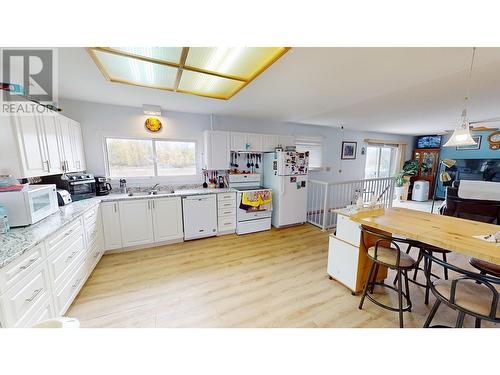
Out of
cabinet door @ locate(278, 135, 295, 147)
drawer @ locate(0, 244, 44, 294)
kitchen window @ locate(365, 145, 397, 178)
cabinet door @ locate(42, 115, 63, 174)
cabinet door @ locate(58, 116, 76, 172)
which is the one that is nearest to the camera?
drawer @ locate(0, 244, 44, 294)

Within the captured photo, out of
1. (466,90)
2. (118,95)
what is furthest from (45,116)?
(466,90)

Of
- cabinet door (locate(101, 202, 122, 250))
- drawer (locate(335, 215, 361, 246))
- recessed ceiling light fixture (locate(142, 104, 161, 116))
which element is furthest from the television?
cabinet door (locate(101, 202, 122, 250))

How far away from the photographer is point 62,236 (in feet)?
5.37

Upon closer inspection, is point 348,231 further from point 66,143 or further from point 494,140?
point 494,140

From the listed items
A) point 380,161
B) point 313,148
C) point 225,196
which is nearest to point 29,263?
point 225,196

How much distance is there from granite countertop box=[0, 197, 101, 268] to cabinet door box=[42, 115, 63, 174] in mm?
498

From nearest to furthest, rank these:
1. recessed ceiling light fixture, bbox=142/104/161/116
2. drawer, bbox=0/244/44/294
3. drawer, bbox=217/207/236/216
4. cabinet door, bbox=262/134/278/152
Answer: drawer, bbox=0/244/44/294
recessed ceiling light fixture, bbox=142/104/161/116
drawer, bbox=217/207/236/216
cabinet door, bbox=262/134/278/152

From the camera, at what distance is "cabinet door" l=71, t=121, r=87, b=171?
258cm

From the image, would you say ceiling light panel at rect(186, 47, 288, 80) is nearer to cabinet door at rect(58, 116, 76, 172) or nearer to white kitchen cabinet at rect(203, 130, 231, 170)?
white kitchen cabinet at rect(203, 130, 231, 170)

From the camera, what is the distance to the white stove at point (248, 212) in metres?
3.43

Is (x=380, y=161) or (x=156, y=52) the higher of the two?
(x=156, y=52)

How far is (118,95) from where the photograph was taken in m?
2.53

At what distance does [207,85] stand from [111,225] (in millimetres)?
2401
